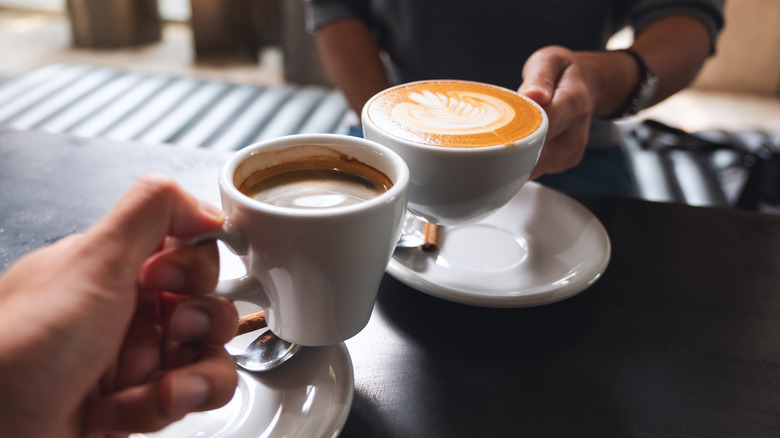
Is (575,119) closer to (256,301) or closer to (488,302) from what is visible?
(488,302)

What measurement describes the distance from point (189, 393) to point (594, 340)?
41cm

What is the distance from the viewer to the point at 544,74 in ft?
2.57

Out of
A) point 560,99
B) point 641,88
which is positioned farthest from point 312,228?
point 641,88

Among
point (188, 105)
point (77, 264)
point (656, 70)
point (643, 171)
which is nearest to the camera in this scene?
point (77, 264)

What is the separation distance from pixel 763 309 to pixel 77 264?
2.29 ft

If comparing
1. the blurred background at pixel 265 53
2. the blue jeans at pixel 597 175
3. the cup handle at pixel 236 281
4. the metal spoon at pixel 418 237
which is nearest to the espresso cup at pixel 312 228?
the cup handle at pixel 236 281

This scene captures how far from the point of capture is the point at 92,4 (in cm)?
305

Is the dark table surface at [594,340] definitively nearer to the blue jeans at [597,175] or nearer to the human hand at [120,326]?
the human hand at [120,326]

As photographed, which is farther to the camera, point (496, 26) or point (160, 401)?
point (496, 26)

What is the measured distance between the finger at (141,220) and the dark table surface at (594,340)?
22cm

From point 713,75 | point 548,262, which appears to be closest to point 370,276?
point 548,262

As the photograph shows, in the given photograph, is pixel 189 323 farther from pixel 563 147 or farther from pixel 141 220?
pixel 563 147

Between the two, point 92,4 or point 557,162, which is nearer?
point 557,162

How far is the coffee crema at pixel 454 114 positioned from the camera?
59 cm
